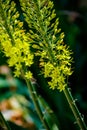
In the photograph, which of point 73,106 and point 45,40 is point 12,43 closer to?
point 45,40

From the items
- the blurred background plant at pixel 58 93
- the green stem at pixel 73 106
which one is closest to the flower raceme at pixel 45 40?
the green stem at pixel 73 106

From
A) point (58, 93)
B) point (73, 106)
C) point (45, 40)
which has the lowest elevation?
point (73, 106)

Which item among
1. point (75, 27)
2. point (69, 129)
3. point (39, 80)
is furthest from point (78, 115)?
point (75, 27)

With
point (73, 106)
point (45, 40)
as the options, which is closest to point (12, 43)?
point (45, 40)

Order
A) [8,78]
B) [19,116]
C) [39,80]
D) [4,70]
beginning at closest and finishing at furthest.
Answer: [39,80] < [19,116] < [8,78] < [4,70]

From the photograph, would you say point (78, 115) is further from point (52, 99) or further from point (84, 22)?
point (84, 22)

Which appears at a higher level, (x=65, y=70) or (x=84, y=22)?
(x=84, y=22)

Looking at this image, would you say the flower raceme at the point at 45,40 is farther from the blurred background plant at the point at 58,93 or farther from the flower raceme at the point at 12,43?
the blurred background plant at the point at 58,93

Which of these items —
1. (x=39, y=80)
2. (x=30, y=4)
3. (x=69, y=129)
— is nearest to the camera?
(x=30, y=4)
